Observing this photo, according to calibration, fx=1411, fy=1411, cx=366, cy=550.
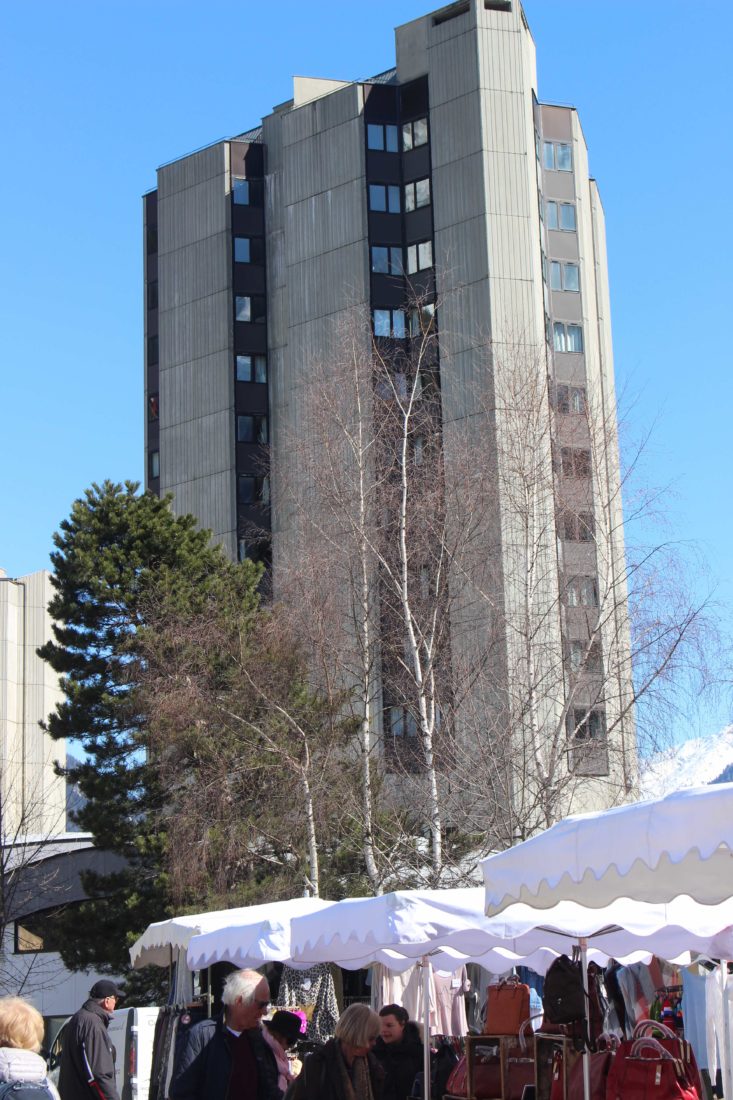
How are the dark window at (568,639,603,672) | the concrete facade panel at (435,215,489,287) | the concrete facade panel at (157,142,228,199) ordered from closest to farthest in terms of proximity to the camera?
the dark window at (568,639,603,672) < the concrete facade panel at (435,215,489,287) < the concrete facade panel at (157,142,228,199)

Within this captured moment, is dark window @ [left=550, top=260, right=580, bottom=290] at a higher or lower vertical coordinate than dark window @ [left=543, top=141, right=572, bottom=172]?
lower

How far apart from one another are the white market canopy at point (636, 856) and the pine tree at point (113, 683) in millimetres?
21730

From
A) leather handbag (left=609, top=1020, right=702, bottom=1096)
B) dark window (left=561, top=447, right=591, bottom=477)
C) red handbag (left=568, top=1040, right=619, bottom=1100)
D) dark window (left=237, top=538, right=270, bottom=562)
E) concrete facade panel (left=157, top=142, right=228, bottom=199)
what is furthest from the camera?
concrete facade panel (left=157, top=142, right=228, bottom=199)

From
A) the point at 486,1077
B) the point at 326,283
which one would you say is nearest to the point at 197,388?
the point at 326,283

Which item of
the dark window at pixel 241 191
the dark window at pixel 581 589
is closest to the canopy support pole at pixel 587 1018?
the dark window at pixel 581 589

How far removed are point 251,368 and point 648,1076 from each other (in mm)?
47614

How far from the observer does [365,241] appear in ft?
171

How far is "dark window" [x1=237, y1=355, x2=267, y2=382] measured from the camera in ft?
178

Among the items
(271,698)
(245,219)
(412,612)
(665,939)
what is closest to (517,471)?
(412,612)

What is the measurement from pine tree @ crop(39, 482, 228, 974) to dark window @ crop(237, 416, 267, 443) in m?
20.7

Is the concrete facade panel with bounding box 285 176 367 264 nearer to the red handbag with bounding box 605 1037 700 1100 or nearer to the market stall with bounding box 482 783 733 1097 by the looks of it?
the red handbag with bounding box 605 1037 700 1100

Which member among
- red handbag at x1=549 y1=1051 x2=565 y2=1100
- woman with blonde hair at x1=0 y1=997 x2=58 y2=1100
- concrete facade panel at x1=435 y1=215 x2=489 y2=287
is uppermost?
concrete facade panel at x1=435 y1=215 x2=489 y2=287

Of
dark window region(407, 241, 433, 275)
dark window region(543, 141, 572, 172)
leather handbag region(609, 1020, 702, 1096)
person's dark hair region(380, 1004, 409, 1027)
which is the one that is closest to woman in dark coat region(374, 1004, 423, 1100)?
person's dark hair region(380, 1004, 409, 1027)

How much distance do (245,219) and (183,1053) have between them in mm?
48982
